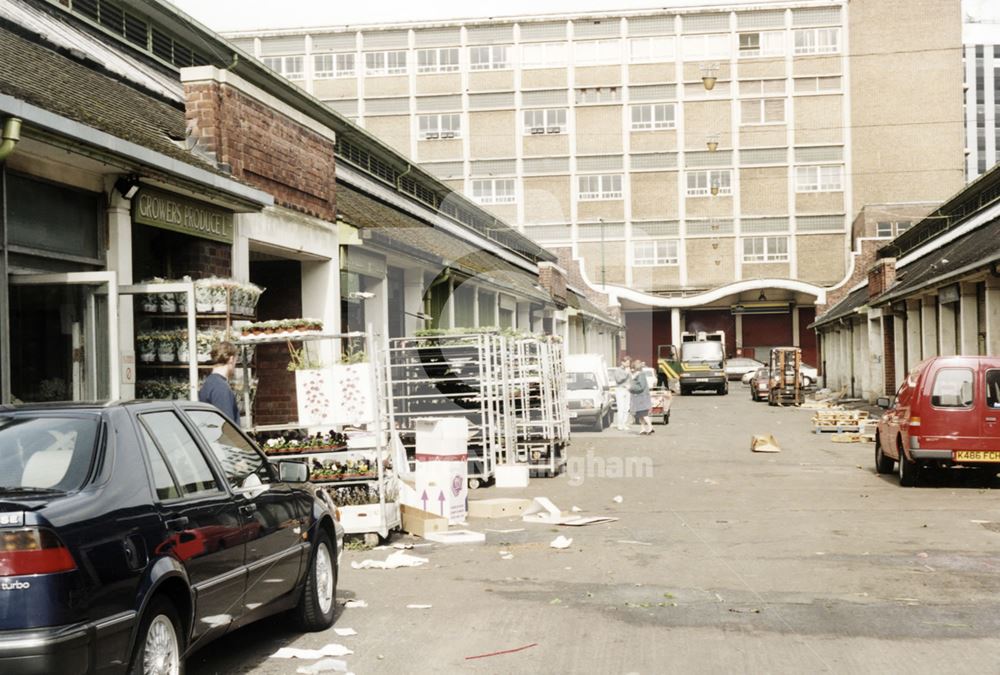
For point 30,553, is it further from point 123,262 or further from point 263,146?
point 263,146

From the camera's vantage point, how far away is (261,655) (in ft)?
22.6

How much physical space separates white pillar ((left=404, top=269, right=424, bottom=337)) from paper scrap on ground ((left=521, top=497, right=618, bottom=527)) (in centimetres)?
1078

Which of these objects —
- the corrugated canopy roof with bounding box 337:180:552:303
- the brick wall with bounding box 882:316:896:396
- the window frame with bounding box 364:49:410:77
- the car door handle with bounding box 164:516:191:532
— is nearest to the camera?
the car door handle with bounding box 164:516:191:532

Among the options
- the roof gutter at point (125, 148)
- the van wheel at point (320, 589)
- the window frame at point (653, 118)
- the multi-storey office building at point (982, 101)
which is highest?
the multi-storey office building at point (982, 101)

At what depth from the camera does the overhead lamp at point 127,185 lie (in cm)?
1080

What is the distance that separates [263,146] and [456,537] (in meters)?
6.25

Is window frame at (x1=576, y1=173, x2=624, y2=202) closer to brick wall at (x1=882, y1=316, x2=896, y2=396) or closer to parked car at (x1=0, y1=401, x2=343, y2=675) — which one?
brick wall at (x1=882, y1=316, x2=896, y2=396)

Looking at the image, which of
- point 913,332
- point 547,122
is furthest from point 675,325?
point 913,332

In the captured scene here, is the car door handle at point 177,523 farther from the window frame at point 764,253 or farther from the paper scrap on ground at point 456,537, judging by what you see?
the window frame at point 764,253

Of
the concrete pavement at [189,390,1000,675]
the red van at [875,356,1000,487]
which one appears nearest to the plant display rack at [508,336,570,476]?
the concrete pavement at [189,390,1000,675]

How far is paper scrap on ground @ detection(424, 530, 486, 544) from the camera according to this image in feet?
37.7

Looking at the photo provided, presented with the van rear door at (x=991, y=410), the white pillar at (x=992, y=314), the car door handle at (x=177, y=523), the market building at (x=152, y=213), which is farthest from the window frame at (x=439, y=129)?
the car door handle at (x=177, y=523)

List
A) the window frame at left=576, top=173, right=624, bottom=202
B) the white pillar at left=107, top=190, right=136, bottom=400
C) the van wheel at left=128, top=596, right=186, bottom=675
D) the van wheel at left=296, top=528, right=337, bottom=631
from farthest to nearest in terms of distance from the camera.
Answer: the window frame at left=576, top=173, right=624, bottom=202, the white pillar at left=107, top=190, right=136, bottom=400, the van wheel at left=296, top=528, right=337, bottom=631, the van wheel at left=128, top=596, right=186, bottom=675

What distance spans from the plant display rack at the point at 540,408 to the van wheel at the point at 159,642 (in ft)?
39.7
